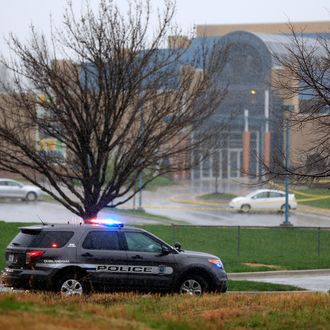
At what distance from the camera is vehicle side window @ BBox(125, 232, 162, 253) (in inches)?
668

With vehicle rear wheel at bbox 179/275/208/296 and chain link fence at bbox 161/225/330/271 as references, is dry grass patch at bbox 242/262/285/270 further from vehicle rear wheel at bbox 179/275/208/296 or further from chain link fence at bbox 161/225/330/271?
vehicle rear wheel at bbox 179/275/208/296

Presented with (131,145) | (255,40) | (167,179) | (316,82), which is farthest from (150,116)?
(167,179)

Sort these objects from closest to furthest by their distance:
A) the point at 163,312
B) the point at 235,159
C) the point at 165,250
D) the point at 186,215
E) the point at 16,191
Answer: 1. the point at 163,312
2. the point at 165,250
3. the point at 186,215
4. the point at 16,191
5. the point at 235,159

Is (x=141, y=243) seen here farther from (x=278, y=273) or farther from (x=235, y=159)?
(x=235, y=159)

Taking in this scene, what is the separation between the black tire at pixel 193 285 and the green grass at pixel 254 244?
8.65 meters

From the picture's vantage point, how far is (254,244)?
108 feet

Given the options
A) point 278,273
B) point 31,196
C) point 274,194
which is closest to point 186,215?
point 274,194

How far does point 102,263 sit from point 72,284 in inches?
28.3

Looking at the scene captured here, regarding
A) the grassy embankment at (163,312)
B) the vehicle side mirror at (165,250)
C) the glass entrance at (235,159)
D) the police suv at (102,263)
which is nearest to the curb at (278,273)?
the police suv at (102,263)

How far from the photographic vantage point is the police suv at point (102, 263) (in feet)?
52.9

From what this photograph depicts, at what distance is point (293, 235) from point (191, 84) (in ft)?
45.7

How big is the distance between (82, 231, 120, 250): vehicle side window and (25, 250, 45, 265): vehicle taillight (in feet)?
2.97

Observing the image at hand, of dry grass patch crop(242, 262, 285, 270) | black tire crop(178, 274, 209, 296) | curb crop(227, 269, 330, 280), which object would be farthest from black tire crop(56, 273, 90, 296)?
dry grass patch crop(242, 262, 285, 270)

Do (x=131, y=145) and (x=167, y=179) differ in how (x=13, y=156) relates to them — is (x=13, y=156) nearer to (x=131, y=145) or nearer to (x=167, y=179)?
(x=131, y=145)
